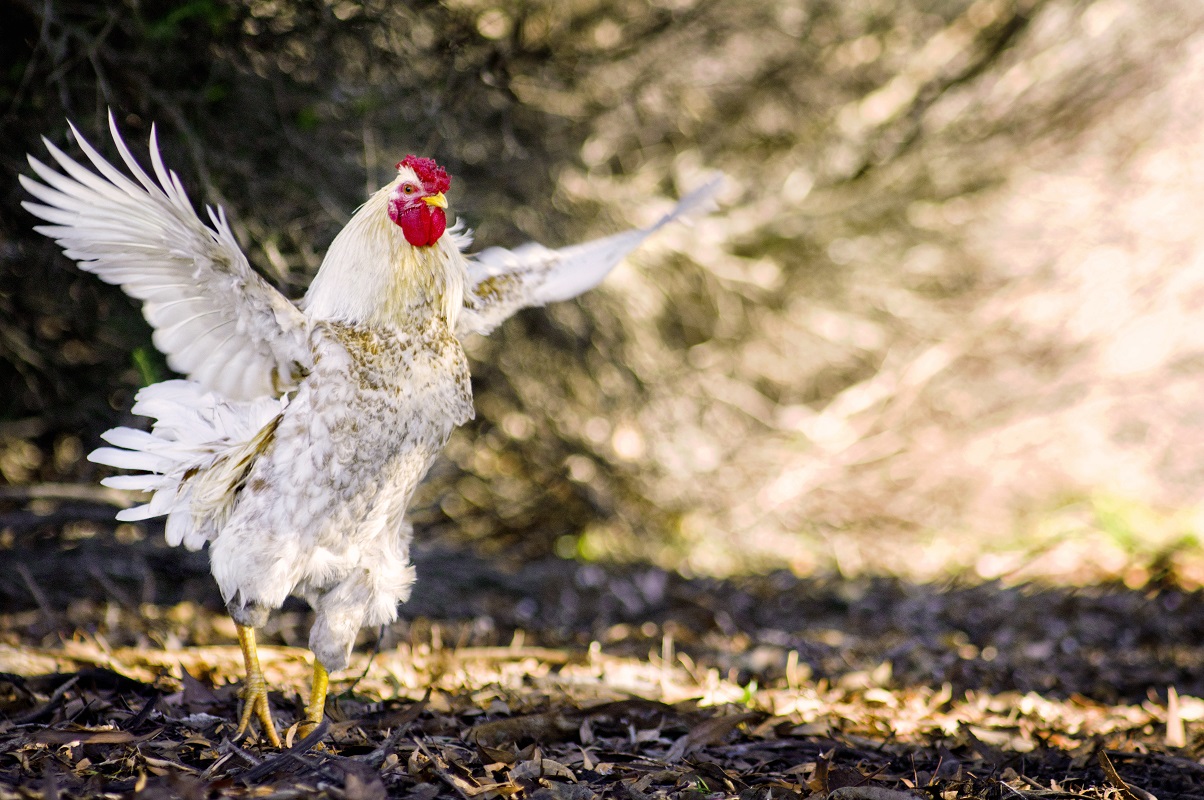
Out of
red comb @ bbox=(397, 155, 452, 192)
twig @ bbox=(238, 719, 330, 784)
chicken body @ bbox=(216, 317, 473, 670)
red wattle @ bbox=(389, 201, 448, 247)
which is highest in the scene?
red comb @ bbox=(397, 155, 452, 192)

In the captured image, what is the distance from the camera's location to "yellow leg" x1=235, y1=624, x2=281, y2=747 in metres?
2.85

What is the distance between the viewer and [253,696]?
2906 mm

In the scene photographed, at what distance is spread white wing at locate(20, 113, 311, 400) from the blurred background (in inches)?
84.3

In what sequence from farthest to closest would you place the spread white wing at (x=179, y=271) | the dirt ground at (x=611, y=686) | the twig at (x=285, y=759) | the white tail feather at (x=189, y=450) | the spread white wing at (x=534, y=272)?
the spread white wing at (x=534, y=272)
the white tail feather at (x=189, y=450)
the dirt ground at (x=611, y=686)
the spread white wing at (x=179, y=271)
the twig at (x=285, y=759)

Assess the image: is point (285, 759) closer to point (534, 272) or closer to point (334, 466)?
point (334, 466)

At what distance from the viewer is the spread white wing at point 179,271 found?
2.57 m

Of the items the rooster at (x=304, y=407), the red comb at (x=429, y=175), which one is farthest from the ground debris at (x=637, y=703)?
the red comb at (x=429, y=175)

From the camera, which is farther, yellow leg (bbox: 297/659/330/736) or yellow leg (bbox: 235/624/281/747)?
yellow leg (bbox: 297/659/330/736)

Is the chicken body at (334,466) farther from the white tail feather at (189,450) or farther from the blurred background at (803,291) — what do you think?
the blurred background at (803,291)

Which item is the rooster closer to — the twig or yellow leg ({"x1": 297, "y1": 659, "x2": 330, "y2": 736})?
yellow leg ({"x1": 297, "y1": 659, "x2": 330, "y2": 736})

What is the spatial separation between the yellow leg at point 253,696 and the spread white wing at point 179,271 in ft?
2.44

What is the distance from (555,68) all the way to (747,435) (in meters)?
2.87

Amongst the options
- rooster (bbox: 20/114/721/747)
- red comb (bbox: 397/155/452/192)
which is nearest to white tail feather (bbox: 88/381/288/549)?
rooster (bbox: 20/114/721/747)

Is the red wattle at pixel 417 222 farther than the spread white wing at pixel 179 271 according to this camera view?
Yes
